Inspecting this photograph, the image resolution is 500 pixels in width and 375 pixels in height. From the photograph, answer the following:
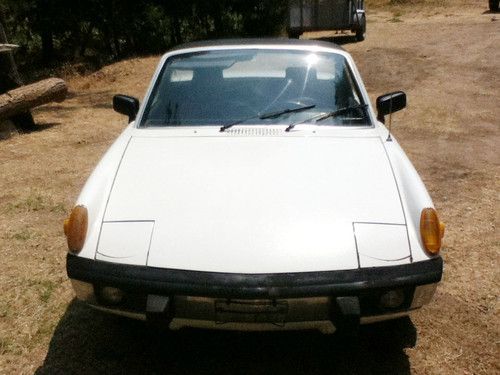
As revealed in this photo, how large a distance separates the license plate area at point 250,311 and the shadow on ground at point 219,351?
579mm

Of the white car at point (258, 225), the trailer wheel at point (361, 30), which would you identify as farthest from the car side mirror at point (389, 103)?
the trailer wheel at point (361, 30)

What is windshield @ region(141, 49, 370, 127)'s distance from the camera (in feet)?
11.3

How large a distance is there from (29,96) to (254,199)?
6.90 m

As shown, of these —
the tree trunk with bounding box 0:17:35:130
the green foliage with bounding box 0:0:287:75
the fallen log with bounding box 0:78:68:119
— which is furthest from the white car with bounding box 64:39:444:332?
the green foliage with bounding box 0:0:287:75

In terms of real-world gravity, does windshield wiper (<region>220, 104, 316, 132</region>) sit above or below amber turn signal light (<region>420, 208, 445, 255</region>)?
above

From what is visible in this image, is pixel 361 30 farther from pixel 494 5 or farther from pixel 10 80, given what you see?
pixel 10 80

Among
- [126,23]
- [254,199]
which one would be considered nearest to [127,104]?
[254,199]

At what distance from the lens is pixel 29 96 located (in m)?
8.38

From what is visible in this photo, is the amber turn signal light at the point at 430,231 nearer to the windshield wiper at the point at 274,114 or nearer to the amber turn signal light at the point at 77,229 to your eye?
the windshield wiper at the point at 274,114

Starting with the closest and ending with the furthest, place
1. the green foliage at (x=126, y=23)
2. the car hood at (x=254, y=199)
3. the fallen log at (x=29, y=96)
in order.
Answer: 1. the car hood at (x=254, y=199)
2. the fallen log at (x=29, y=96)
3. the green foliage at (x=126, y=23)

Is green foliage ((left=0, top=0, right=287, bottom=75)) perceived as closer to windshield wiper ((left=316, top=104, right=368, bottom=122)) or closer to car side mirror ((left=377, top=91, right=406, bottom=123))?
car side mirror ((left=377, top=91, right=406, bottom=123))

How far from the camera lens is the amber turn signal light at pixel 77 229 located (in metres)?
2.54

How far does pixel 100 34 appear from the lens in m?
17.8

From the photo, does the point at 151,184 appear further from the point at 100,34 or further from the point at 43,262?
the point at 100,34
